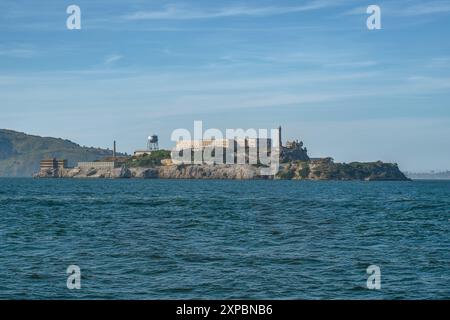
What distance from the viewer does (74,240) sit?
4281 cm

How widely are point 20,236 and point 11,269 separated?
15646mm

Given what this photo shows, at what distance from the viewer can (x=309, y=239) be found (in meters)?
43.9

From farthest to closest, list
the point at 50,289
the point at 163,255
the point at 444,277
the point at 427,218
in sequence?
the point at 427,218
the point at 163,255
the point at 444,277
the point at 50,289

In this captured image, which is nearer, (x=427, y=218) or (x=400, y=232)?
(x=400, y=232)

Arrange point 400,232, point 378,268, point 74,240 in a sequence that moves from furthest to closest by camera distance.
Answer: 1. point 400,232
2. point 74,240
3. point 378,268

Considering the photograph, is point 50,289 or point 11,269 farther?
point 11,269
